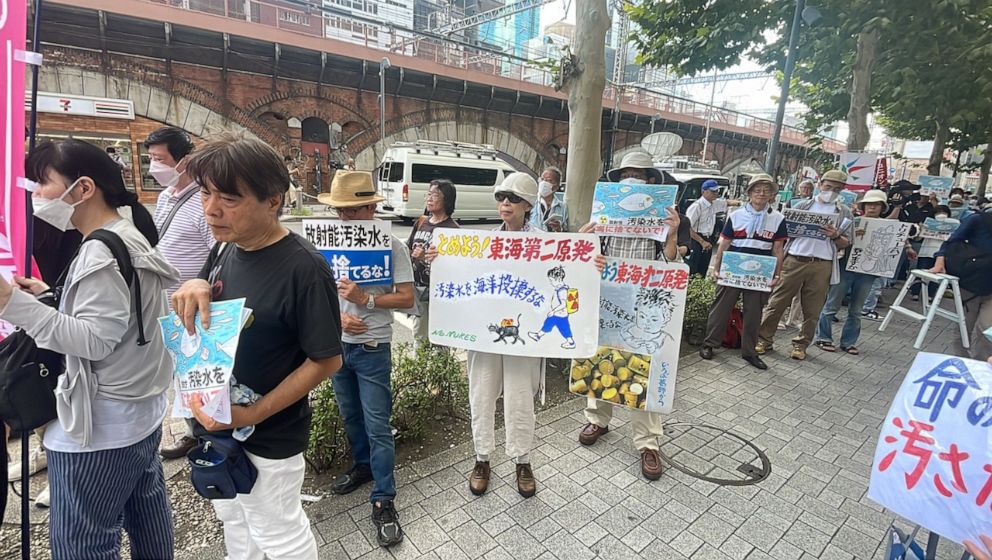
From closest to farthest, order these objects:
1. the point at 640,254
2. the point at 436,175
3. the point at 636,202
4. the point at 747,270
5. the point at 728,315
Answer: the point at 636,202 < the point at 640,254 < the point at 747,270 < the point at 728,315 < the point at 436,175

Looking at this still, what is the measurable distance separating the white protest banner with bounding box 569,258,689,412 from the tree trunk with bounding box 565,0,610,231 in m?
1.62

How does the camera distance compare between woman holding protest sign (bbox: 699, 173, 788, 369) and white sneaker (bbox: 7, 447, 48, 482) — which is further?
woman holding protest sign (bbox: 699, 173, 788, 369)

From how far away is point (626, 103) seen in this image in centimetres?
2767

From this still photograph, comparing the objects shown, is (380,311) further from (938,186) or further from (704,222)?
(938,186)

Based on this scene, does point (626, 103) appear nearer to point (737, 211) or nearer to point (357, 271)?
point (737, 211)

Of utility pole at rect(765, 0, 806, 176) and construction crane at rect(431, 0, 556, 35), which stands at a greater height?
construction crane at rect(431, 0, 556, 35)

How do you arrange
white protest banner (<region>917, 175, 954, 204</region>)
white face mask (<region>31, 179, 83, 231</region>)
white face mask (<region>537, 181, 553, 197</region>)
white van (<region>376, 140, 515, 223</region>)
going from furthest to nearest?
white van (<region>376, 140, 515, 223</region>) → white protest banner (<region>917, 175, 954, 204</region>) → white face mask (<region>537, 181, 553, 197</region>) → white face mask (<region>31, 179, 83, 231</region>)

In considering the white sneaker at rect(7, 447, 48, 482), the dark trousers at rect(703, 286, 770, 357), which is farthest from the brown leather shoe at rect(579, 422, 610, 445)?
the white sneaker at rect(7, 447, 48, 482)

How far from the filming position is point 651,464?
10.2 feet

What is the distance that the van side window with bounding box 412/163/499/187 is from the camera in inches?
619


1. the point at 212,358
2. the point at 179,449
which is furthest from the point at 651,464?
the point at 179,449

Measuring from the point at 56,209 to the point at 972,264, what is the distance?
6692mm

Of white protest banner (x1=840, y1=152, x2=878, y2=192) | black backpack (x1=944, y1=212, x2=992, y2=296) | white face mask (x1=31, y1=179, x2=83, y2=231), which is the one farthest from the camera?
white protest banner (x1=840, y1=152, x2=878, y2=192)

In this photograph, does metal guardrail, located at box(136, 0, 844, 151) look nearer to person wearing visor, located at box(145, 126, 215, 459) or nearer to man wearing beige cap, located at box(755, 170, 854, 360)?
man wearing beige cap, located at box(755, 170, 854, 360)
